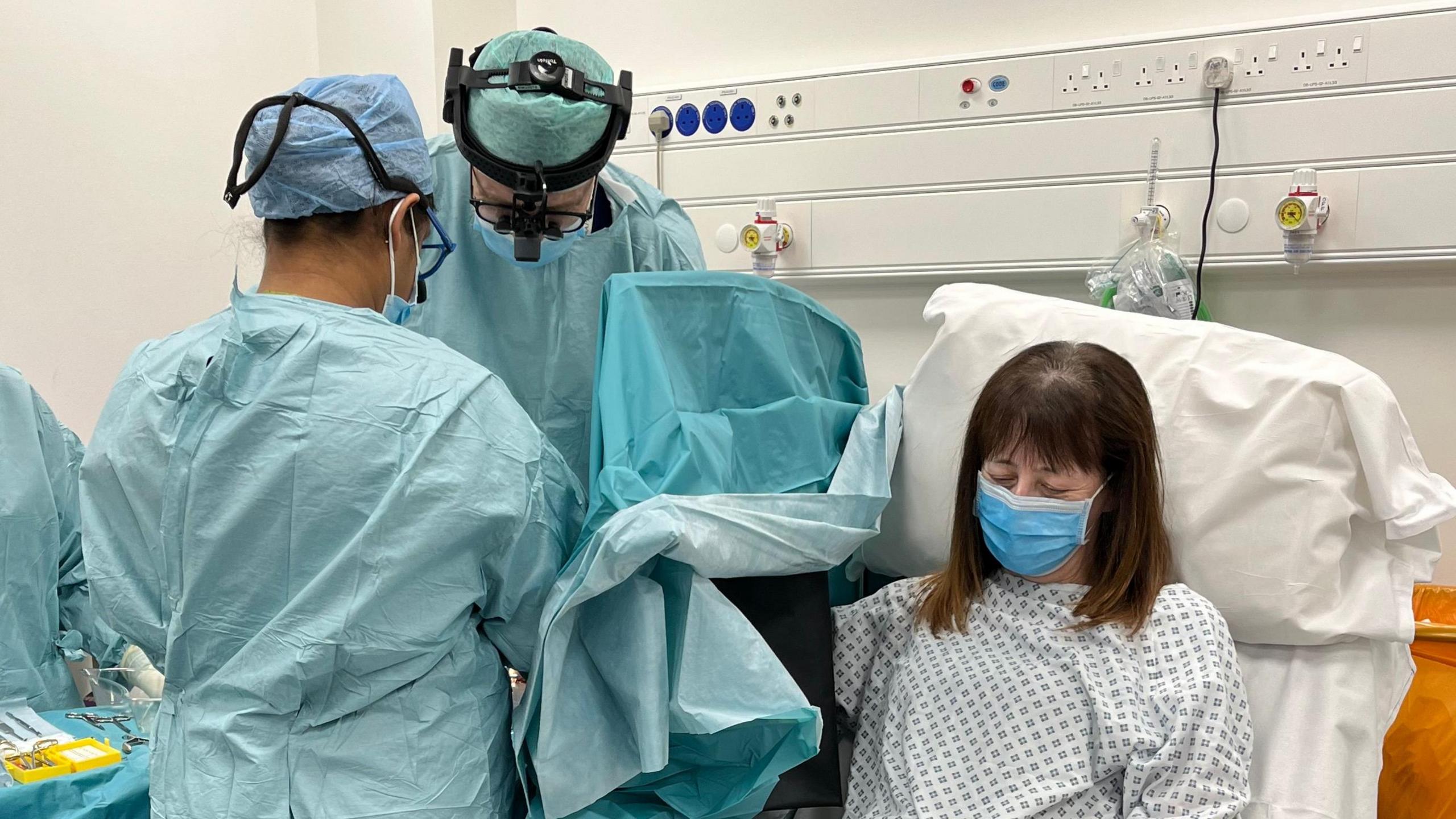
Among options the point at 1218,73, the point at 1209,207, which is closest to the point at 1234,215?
the point at 1209,207

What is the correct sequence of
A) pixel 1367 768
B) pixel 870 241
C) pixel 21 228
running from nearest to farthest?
pixel 1367 768
pixel 21 228
pixel 870 241

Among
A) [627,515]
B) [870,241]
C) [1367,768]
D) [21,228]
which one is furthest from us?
[870,241]

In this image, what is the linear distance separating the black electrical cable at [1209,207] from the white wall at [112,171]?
1823 millimetres

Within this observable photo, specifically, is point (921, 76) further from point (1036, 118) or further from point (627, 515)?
point (627, 515)

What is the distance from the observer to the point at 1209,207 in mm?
2029

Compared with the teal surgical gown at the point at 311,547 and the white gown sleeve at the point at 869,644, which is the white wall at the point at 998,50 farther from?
the teal surgical gown at the point at 311,547

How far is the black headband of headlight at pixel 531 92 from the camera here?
136 cm

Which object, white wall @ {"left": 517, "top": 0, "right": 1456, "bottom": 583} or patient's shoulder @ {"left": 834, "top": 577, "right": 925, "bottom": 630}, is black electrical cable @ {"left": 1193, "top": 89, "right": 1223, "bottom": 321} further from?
patient's shoulder @ {"left": 834, "top": 577, "right": 925, "bottom": 630}

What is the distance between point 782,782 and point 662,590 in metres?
0.35

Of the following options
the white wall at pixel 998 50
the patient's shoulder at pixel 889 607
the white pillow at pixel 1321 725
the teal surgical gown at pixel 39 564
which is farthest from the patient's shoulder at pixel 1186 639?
the teal surgical gown at pixel 39 564

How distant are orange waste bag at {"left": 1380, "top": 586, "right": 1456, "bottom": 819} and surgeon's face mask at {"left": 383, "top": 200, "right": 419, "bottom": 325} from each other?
1431 millimetres

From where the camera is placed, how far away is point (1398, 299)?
6.46ft

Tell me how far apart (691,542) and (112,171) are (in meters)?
1.88

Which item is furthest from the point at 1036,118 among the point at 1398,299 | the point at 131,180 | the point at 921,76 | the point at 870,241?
the point at 131,180
